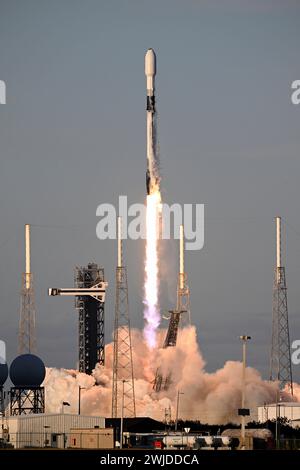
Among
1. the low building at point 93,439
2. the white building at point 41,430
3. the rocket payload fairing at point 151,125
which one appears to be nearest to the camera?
the low building at point 93,439

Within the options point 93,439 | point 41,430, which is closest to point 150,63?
point 41,430

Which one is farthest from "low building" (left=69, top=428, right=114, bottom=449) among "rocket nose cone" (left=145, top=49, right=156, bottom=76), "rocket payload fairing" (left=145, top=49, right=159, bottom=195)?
"rocket nose cone" (left=145, top=49, right=156, bottom=76)

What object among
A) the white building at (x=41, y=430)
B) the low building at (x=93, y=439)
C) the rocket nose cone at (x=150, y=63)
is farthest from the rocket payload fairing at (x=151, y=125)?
the low building at (x=93, y=439)

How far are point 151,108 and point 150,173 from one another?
25.2ft

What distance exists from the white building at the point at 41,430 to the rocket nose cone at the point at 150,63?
4767 centimetres

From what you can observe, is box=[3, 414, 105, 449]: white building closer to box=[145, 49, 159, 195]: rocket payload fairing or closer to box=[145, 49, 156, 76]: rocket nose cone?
box=[145, 49, 159, 195]: rocket payload fairing

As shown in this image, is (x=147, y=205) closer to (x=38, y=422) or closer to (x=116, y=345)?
(x=116, y=345)

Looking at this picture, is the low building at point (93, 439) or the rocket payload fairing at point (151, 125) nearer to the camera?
the low building at point (93, 439)

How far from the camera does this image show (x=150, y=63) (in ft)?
639

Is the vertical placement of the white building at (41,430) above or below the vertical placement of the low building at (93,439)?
above

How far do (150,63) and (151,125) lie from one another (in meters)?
7.37

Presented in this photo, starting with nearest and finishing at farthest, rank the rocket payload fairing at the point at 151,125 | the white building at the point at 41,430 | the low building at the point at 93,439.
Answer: the low building at the point at 93,439
the white building at the point at 41,430
the rocket payload fairing at the point at 151,125

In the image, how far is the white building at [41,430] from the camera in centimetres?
15588

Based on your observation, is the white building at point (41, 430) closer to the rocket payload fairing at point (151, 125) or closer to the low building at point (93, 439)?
the low building at point (93, 439)
